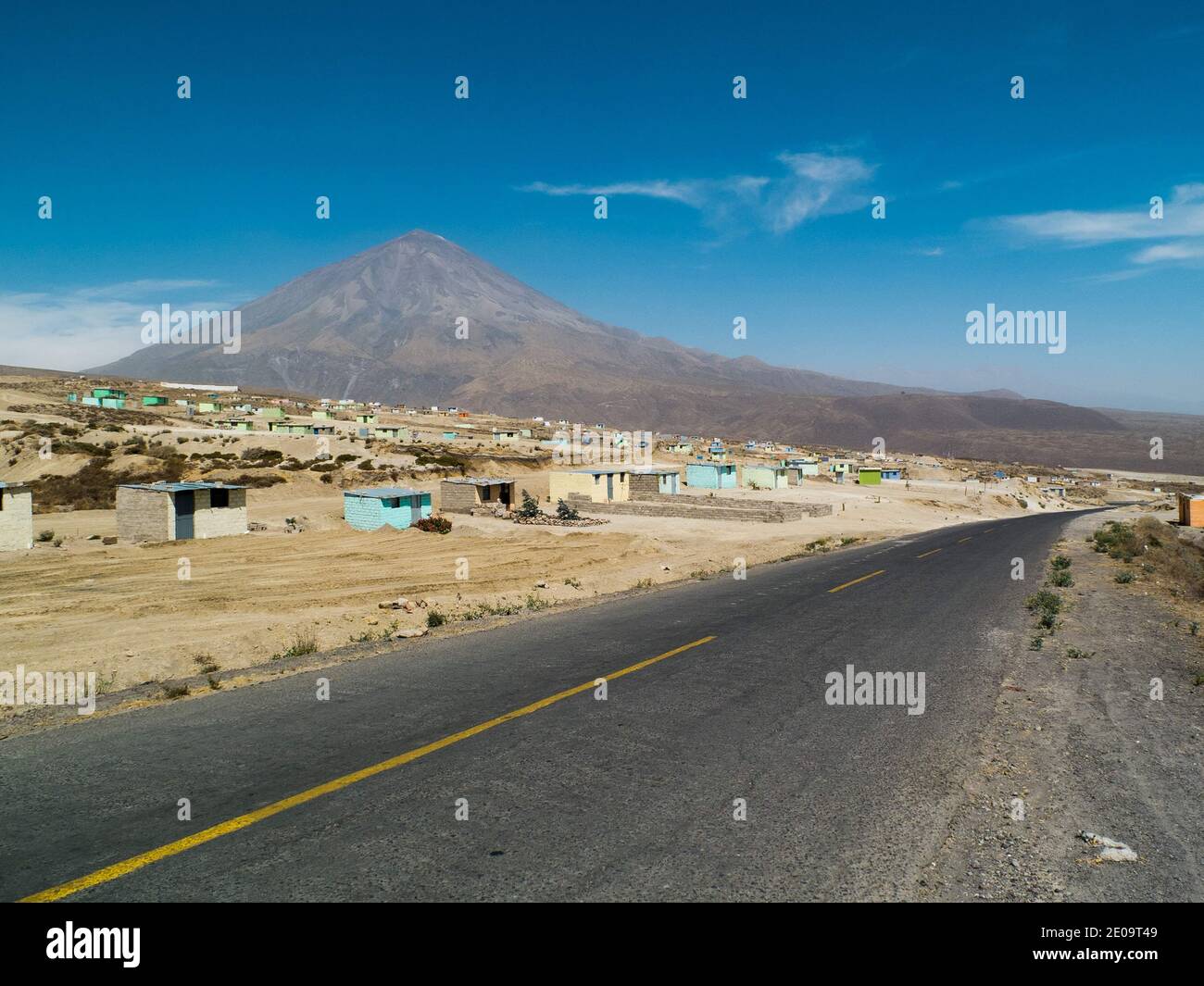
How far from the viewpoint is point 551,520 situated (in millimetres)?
41938

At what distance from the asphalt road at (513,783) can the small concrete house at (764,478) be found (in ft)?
200

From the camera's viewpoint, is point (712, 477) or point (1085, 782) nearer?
point (1085, 782)

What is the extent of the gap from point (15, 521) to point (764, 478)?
188 ft

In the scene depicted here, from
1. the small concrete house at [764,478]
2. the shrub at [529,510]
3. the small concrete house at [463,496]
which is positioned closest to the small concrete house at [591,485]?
the small concrete house at [463,496]

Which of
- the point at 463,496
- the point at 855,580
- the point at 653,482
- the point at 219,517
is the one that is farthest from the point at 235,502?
the point at 653,482

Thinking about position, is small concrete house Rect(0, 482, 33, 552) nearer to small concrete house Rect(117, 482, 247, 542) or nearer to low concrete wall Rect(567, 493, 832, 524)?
small concrete house Rect(117, 482, 247, 542)

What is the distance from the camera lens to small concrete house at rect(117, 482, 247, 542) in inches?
1230

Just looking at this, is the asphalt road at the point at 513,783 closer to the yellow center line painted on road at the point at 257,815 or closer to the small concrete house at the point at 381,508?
the yellow center line painted on road at the point at 257,815

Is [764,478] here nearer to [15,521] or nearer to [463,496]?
[463,496]

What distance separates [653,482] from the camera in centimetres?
5738

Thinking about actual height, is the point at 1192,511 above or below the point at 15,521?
below

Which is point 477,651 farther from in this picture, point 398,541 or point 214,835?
point 398,541

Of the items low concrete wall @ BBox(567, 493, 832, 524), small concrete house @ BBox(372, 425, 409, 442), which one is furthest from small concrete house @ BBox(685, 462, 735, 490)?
small concrete house @ BBox(372, 425, 409, 442)
